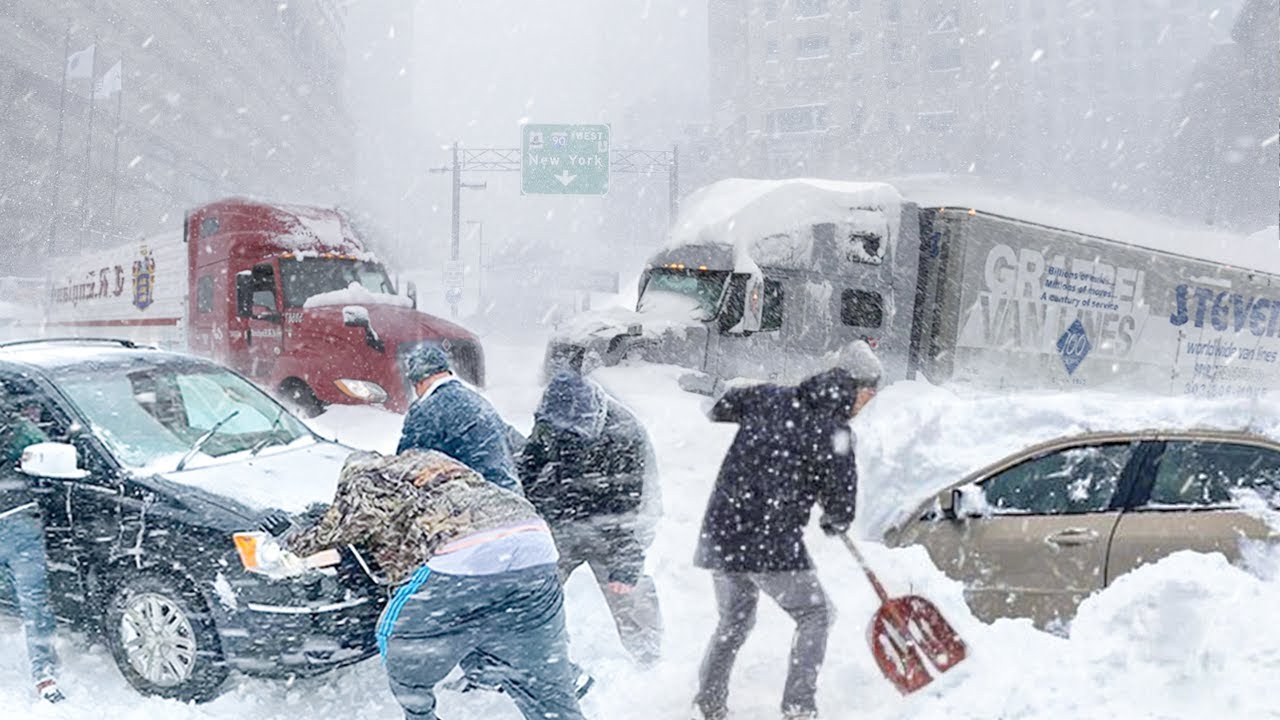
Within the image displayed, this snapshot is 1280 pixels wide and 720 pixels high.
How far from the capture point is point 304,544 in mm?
3705

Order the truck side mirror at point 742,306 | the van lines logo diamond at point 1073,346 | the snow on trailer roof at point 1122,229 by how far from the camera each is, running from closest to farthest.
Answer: the truck side mirror at point 742,306 < the snow on trailer roof at point 1122,229 < the van lines logo diamond at point 1073,346

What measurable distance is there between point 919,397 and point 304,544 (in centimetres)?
1003

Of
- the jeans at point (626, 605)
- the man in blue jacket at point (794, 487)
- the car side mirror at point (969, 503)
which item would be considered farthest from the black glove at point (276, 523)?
the car side mirror at point (969, 503)

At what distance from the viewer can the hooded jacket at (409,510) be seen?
350 cm

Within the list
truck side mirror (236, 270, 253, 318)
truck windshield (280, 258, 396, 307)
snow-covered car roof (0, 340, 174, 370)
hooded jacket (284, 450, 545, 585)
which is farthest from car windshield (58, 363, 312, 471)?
truck side mirror (236, 270, 253, 318)

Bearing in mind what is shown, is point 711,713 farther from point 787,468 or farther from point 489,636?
point 489,636

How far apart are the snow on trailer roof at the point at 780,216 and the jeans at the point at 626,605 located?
7.79m

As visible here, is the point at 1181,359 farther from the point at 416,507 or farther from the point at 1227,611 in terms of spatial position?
the point at 416,507

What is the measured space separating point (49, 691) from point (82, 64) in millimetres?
39156

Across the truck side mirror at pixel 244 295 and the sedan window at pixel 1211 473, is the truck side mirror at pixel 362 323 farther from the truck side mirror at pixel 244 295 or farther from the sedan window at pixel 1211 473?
the sedan window at pixel 1211 473

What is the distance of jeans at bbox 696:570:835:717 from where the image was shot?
4680 millimetres

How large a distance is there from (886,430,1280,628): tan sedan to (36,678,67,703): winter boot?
4.23 metres

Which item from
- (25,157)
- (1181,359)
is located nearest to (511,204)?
(25,157)

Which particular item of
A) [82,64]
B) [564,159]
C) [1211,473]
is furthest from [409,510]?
[82,64]
